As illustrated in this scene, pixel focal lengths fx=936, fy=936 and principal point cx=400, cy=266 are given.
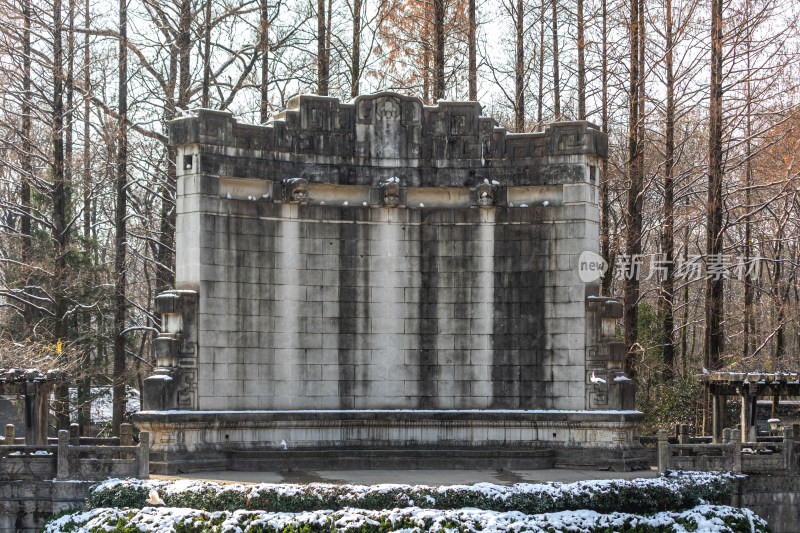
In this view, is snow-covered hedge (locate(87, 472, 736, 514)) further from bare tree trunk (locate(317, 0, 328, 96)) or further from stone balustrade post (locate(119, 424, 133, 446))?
bare tree trunk (locate(317, 0, 328, 96))

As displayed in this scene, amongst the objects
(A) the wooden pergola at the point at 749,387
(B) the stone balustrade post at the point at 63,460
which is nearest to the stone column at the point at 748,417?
(A) the wooden pergola at the point at 749,387

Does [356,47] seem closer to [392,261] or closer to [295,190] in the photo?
[295,190]

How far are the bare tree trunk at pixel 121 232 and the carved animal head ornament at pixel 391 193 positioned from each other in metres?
11.5

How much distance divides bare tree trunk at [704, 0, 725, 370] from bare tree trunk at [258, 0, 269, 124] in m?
14.1

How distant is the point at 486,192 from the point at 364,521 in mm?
8358

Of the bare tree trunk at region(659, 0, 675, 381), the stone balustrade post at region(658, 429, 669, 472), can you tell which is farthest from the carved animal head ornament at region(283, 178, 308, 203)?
the bare tree trunk at region(659, 0, 675, 381)

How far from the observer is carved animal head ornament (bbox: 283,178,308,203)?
20.5 meters

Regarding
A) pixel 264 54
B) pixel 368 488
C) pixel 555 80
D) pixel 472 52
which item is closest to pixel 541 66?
pixel 555 80

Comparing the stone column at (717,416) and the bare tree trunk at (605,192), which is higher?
the bare tree trunk at (605,192)

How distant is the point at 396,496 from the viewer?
53.0ft

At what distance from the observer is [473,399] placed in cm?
2083

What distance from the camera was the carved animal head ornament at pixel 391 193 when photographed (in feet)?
68.3

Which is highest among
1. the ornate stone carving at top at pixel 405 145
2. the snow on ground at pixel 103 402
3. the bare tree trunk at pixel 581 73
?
the bare tree trunk at pixel 581 73

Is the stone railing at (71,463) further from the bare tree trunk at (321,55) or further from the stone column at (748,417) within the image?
the bare tree trunk at (321,55)
